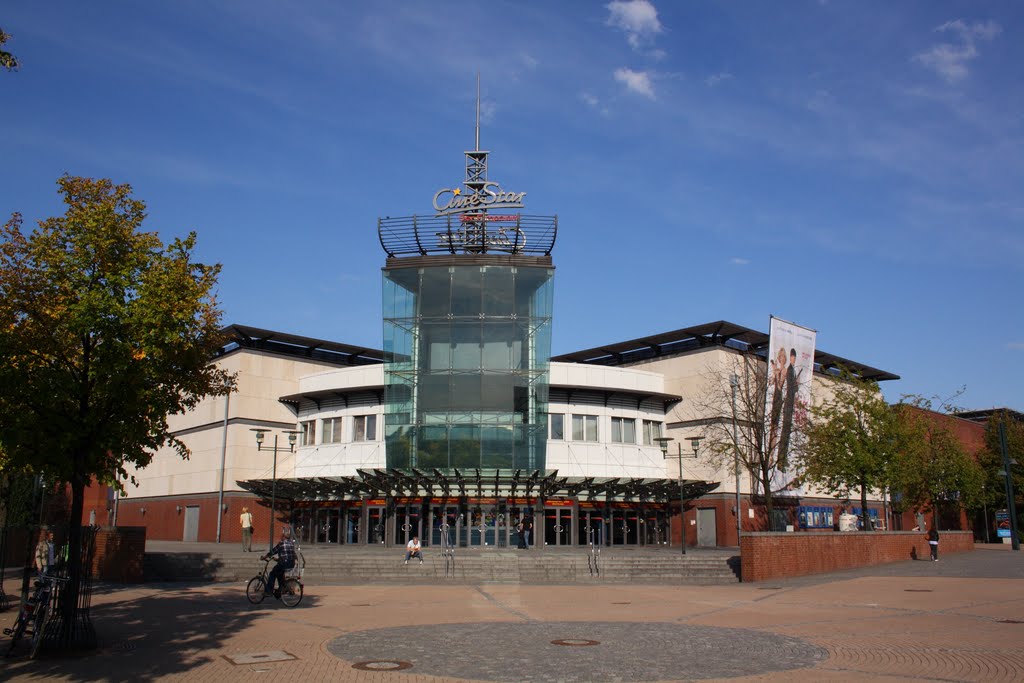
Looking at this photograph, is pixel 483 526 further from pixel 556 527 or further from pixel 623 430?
pixel 623 430

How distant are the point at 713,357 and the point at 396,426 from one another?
63.9ft

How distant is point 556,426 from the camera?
50531 mm

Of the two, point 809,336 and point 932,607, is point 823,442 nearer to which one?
point 809,336

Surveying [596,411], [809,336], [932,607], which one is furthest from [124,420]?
[809,336]

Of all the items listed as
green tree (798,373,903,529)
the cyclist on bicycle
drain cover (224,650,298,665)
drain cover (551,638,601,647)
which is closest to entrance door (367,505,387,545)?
green tree (798,373,903,529)

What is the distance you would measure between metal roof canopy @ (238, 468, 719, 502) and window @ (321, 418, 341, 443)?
3547 millimetres

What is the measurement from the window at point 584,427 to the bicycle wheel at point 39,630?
38.2 metres

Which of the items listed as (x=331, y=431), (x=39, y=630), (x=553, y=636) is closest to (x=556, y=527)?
(x=331, y=431)

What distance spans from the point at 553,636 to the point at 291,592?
826 centimetres

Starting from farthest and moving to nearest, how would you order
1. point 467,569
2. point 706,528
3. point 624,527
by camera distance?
1. point 706,528
2. point 624,527
3. point 467,569

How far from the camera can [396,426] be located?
1828 inches

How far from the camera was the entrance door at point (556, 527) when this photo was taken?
47.5m

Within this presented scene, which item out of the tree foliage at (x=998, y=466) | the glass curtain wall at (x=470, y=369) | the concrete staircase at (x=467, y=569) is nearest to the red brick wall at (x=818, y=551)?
the concrete staircase at (x=467, y=569)

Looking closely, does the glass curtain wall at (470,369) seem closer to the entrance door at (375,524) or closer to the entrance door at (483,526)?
the entrance door at (483,526)
